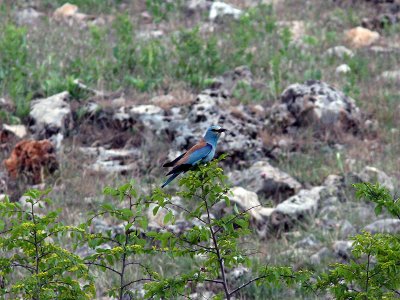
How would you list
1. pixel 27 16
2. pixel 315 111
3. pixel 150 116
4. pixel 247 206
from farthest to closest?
pixel 27 16
pixel 315 111
pixel 150 116
pixel 247 206

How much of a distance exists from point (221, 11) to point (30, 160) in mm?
7825

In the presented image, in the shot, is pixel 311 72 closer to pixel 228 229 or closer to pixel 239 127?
pixel 239 127

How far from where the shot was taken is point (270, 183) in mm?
9766

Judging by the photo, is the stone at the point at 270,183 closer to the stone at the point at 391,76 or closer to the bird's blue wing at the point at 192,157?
the stone at the point at 391,76

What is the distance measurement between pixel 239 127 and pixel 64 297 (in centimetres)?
649

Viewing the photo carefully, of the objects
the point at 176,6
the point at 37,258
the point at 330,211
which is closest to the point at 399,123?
the point at 330,211

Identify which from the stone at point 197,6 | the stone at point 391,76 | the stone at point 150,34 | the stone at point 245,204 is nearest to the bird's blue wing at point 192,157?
the stone at point 245,204

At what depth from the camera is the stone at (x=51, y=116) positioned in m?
11.0

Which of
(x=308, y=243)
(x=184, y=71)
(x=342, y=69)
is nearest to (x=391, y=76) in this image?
(x=342, y=69)

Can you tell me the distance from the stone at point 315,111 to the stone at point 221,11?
5.14 meters

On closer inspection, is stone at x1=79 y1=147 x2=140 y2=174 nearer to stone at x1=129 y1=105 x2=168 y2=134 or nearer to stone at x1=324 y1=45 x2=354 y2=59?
stone at x1=129 y1=105 x2=168 y2=134

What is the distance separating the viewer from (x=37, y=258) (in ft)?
15.3

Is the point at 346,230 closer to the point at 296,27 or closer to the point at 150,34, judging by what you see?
the point at 150,34

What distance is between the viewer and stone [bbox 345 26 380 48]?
611 inches
